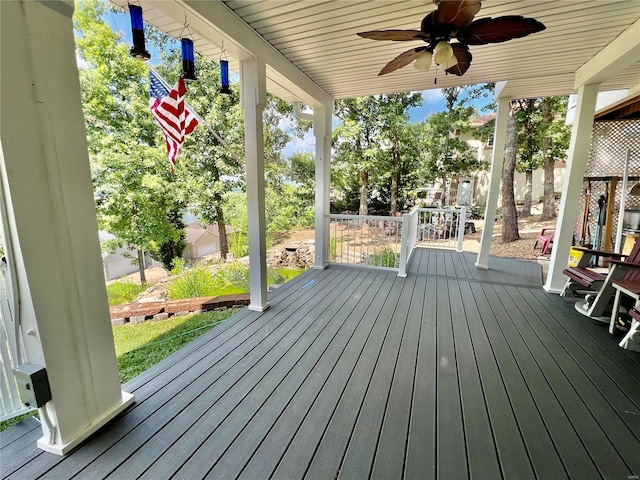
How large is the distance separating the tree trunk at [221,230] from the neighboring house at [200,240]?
390 mm

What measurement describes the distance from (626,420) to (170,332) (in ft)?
11.4

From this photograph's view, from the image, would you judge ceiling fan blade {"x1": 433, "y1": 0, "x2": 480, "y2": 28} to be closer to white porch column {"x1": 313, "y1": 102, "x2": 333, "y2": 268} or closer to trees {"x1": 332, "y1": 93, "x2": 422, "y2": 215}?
white porch column {"x1": 313, "y1": 102, "x2": 333, "y2": 268}

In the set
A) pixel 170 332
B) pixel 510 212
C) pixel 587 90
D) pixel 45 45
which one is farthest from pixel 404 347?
pixel 510 212

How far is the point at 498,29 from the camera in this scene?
6.22 ft

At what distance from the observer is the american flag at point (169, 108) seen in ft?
7.68

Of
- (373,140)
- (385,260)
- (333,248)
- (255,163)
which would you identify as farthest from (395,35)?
(373,140)

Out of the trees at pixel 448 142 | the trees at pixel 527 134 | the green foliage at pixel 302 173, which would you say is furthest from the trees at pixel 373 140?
the trees at pixel 527 134

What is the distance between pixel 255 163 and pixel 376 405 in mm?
2284

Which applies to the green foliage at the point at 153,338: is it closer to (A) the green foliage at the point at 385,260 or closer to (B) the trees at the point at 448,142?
(A) the green foliage at the point at 385,260

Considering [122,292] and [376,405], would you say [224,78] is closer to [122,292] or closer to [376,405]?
[376,405]

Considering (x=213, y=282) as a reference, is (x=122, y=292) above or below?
below

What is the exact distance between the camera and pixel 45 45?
1195 mm

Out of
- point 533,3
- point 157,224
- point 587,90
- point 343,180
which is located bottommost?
point 157,224

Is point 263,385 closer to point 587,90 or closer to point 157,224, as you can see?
point 587,90
